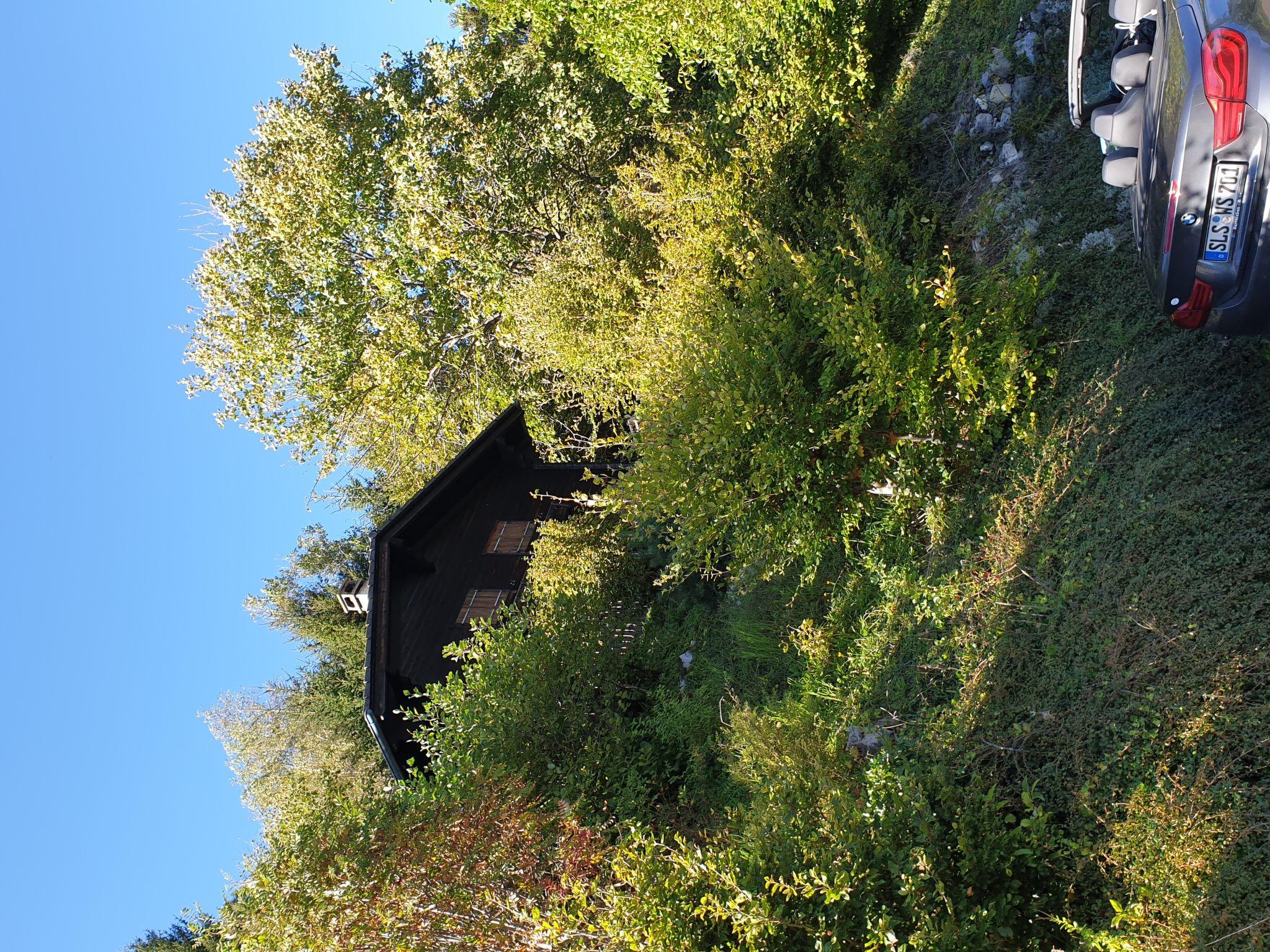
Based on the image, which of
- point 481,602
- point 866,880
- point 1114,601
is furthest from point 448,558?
point 1114,601

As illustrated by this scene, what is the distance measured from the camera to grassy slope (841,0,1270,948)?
4676mm


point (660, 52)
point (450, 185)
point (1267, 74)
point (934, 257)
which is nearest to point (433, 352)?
point (450, 185)

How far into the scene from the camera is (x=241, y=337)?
14492 mm

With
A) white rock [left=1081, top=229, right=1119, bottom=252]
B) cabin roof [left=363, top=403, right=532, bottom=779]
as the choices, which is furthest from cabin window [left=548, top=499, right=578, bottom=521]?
white rock [left=1081, top=229, right=1119, bottom=252]

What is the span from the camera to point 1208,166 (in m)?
4.54

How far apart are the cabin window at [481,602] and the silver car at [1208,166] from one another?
46.4 ft

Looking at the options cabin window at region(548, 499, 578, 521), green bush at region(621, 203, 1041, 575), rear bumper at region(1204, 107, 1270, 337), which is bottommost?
rear bumper at region(1204, 107, 1270, 337)

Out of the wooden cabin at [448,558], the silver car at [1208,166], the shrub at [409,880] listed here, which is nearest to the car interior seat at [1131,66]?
the silver car at [1208,166]

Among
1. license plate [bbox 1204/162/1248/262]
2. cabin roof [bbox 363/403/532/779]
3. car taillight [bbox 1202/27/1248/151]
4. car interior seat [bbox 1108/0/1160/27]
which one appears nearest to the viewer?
car taillight [bbox 1202/27/1248/151]

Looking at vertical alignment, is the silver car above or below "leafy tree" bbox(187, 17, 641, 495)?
below

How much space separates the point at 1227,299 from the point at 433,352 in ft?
42.6

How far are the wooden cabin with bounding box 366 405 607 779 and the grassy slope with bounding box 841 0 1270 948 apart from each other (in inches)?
363

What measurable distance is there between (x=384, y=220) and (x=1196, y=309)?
512 inches

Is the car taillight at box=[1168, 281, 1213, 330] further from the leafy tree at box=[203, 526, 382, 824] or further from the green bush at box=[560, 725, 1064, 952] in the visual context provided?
the leafy tree at box=[203, 526, 382, 824]
